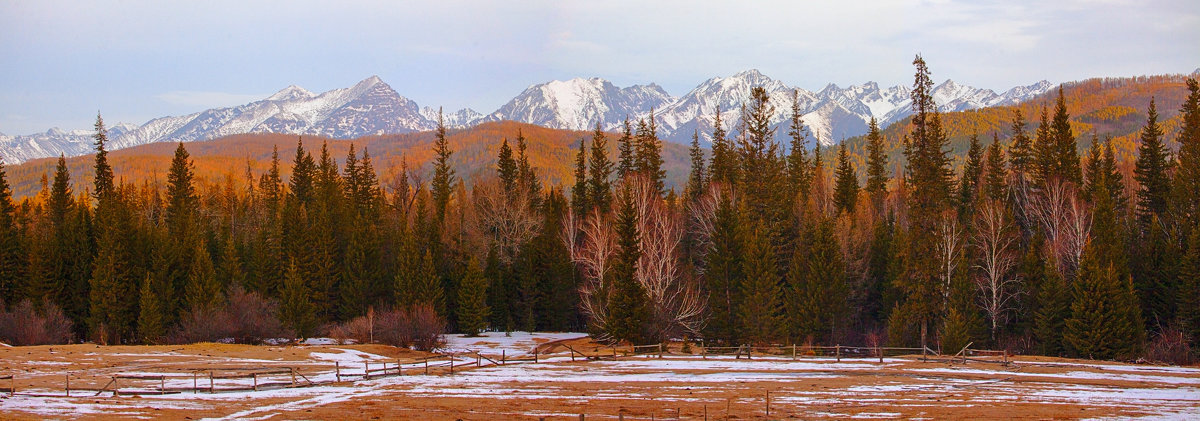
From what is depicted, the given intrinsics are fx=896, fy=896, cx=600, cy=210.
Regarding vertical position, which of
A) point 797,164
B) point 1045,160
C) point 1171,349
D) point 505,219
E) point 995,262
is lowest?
point 1171,349

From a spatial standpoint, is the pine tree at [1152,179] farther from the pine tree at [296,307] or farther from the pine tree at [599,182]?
the pine tree at [296,307]

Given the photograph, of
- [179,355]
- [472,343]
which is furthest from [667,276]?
[179,355]

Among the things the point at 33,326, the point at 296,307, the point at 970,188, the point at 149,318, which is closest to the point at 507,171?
the point at 296,307

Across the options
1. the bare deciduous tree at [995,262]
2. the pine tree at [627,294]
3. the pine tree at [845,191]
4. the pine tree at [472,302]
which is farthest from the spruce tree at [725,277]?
the pine tree at [845,191]

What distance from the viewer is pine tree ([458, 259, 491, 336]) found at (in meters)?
72.3

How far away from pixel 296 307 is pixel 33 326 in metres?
17.9

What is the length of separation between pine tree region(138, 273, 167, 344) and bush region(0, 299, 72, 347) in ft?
15.4

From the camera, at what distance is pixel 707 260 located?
7075 cm

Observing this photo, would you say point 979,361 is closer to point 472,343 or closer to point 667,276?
point 667,276

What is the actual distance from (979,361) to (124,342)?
59.6 m

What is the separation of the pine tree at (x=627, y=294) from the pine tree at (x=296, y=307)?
84.7 feet

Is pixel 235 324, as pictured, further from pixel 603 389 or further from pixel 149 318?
pixel 603 389

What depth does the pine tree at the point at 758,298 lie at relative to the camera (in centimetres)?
6316

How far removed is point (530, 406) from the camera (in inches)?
1264
